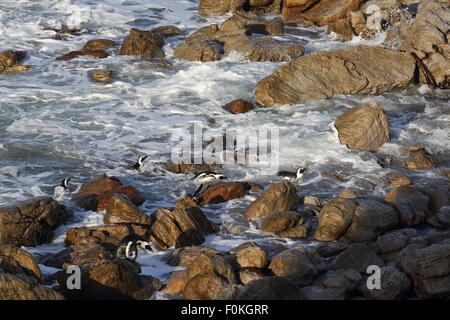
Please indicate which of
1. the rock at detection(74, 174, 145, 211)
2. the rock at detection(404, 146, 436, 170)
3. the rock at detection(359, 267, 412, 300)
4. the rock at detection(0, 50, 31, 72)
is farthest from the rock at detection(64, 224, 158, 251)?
the rock at detection(0, 50, 31, 72)

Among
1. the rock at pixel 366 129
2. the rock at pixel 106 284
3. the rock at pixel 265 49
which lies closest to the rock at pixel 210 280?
the rock at pixel 106 284

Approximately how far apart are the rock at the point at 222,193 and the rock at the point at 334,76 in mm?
4513

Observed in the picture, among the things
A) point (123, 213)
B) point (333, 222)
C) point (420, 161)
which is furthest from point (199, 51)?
point (333, 222)

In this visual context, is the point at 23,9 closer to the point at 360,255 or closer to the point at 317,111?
the point at 317,111

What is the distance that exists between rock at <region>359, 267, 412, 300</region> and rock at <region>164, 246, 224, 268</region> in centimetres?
185

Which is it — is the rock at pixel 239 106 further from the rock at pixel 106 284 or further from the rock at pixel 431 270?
the rock at pixel 431 270

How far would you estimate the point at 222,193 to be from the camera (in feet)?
29.7

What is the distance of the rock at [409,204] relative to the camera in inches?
308

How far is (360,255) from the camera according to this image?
640cm

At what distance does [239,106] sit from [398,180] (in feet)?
15.1

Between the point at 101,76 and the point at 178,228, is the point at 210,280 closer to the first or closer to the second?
the point at 178,228
